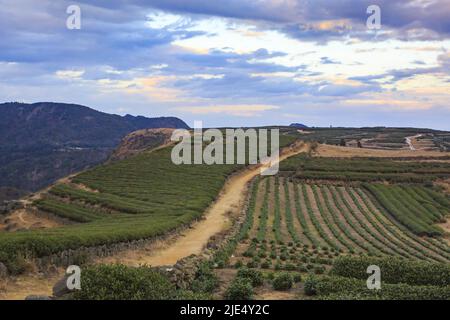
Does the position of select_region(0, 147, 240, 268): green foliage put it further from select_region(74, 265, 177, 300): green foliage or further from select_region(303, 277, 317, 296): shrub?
select_region(303, 277, 317, 296): shrub

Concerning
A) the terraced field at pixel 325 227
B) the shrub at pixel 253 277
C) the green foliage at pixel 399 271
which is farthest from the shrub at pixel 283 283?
the terraced field at pixel 325 227

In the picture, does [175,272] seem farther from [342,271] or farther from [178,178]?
[178,178]

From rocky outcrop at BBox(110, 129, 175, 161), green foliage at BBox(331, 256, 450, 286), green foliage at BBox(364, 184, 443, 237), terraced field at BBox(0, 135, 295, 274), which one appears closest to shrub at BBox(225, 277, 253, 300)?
green foliage at BBox(331, 256, 450, 286)

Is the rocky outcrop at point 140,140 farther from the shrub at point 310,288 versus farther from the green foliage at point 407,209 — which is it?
the shrub at point 310,288

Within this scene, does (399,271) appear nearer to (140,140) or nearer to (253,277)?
(253,277)

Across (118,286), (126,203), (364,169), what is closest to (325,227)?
(126,203)

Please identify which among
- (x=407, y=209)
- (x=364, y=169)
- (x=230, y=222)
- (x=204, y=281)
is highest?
(x=364, y=169)
